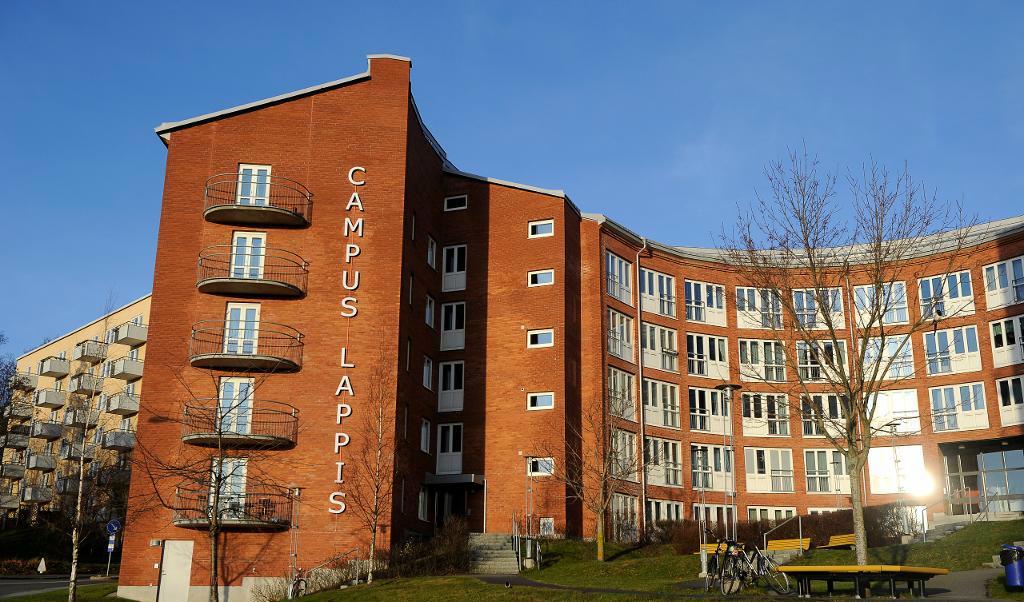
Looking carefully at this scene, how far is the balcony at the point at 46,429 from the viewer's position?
71500 millimetres

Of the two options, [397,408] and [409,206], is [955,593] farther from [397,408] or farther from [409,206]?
[409,206]

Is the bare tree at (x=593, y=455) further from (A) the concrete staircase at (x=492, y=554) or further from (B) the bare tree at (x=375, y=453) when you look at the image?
(B) the bare tree at (x=375, y=453)

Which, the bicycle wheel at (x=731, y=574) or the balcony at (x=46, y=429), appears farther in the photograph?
the balcony at (x=46, y=429)

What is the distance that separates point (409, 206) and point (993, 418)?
94.4ft

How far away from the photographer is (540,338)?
4072cm

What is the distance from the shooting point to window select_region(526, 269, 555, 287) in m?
A: 41.3

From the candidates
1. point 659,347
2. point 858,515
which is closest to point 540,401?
point 659,347

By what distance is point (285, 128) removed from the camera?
3753 cm

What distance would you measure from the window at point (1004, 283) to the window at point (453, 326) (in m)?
24.9

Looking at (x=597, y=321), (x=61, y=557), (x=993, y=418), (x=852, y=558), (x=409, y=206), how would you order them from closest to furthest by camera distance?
(x=852, y=558)
(x=409, y=206)
(x=597, y=321)
(x=993, y=418)
(x=61, y=557)

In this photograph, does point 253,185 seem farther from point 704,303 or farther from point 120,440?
point 120,440

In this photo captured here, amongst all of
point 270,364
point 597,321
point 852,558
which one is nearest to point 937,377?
point 597,321

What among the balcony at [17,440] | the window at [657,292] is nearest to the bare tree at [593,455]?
the window at [657,292]

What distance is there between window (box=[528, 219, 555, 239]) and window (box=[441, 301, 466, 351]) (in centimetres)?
429
